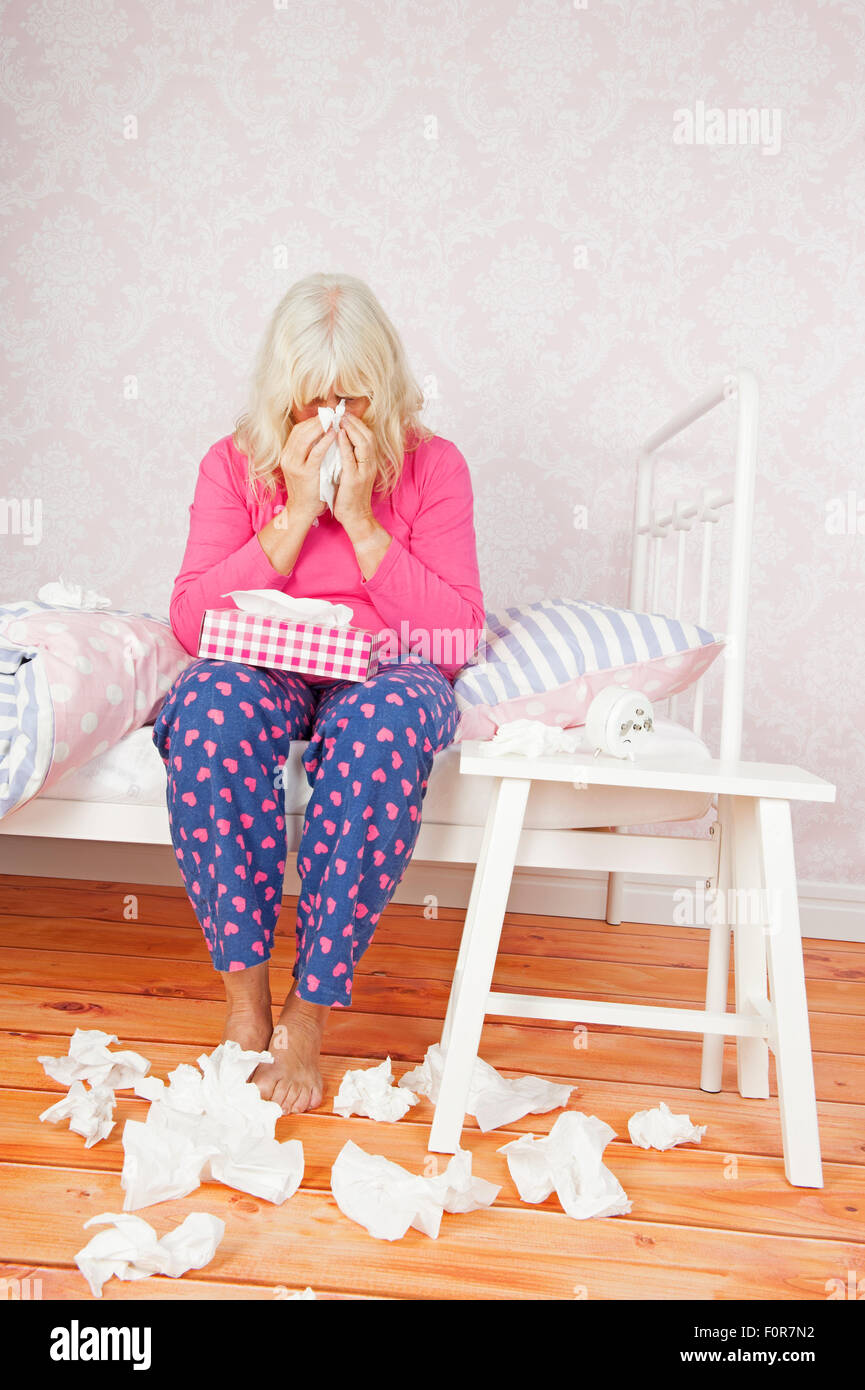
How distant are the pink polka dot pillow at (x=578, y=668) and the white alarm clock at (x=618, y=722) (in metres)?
0.16

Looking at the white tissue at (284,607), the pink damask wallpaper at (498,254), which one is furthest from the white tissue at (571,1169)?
the pink damask wallpaper at (498,254)

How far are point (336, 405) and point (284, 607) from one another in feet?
0.89

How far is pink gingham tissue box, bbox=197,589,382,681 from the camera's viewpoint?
116 centimetres

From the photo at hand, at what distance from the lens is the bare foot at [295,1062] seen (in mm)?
1020

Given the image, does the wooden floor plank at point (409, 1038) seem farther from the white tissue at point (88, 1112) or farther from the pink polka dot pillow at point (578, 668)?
the pink polka dot pillow at point (578, 668)

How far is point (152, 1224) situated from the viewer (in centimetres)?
82

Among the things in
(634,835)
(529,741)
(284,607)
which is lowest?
(634,835)

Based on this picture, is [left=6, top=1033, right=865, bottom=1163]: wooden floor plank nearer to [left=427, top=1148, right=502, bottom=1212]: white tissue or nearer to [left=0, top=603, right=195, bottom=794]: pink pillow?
[left=427, top=1148, right=502, bottom=1212]: white tissue

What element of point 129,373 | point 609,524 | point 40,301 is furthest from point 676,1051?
point 40,301

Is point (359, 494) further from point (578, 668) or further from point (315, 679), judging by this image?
point (578, 668)

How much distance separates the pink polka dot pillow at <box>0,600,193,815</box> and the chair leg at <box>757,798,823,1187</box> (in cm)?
75

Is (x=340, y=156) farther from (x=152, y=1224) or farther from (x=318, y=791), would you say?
(x=152, y=1224)

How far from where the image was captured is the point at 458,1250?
81 cm

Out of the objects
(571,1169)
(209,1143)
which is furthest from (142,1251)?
(571,1169)
